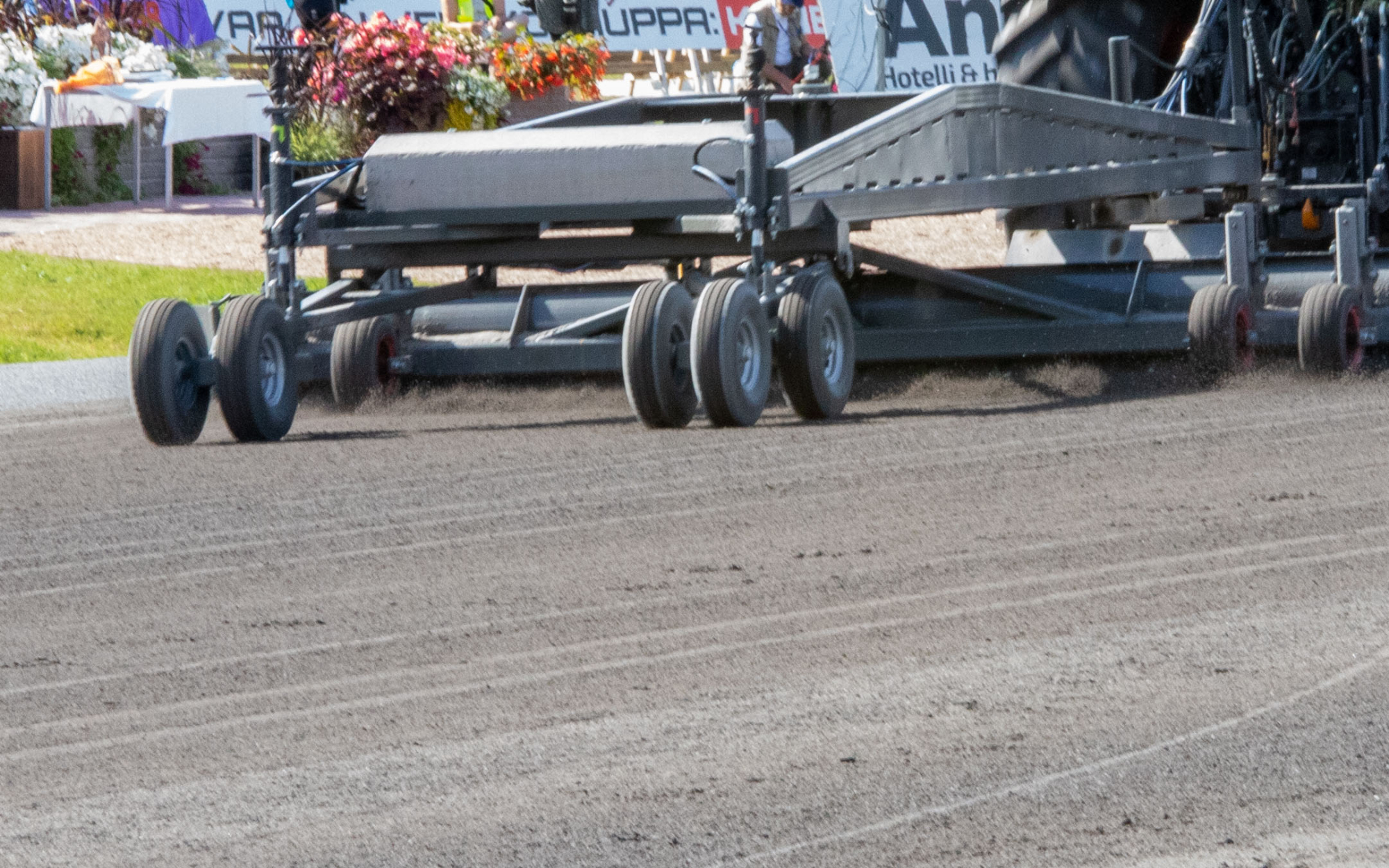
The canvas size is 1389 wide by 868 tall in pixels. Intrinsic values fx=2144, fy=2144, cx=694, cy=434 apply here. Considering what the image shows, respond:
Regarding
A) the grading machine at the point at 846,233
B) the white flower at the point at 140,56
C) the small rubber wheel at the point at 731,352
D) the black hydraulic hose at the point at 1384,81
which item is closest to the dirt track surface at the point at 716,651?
the small rubber wheel at the point at 731,352

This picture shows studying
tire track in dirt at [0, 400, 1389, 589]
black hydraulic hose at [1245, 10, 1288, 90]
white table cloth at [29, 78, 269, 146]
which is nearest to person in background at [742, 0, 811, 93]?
white table cloth at [29, 78, 269, 146]

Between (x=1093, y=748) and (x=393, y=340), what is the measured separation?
6651 mm

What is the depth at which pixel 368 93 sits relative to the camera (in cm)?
1747

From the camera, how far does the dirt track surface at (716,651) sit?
3.87 metres

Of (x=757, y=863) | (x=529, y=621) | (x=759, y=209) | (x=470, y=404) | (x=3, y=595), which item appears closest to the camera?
(x=757, y=863)

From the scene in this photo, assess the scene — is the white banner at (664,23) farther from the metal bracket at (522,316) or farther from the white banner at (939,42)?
the metal bracket at (522,316)

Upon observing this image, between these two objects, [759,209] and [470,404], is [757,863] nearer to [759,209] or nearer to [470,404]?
[759,209]

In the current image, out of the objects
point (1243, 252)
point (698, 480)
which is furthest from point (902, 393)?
point (698, 480)

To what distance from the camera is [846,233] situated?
9.43 m

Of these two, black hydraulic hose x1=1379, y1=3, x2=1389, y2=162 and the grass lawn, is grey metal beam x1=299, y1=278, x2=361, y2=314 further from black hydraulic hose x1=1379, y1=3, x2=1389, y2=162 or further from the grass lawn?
black hydraulic hose x1=1379, y1=3, x2=1389, y2=162

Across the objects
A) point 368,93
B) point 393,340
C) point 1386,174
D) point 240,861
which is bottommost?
point 240,861

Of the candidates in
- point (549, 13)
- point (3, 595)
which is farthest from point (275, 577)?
point (549, 13)

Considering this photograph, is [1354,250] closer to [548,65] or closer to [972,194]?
[972,194]

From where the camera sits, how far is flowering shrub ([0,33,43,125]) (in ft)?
65.7
